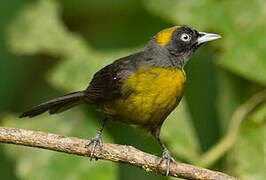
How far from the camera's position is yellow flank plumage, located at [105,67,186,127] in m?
5.05

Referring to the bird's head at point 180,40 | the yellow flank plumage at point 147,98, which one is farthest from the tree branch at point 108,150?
the bird's head at point 180,40

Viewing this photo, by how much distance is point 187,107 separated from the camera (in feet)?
19.8

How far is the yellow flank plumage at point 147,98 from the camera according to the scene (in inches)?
199

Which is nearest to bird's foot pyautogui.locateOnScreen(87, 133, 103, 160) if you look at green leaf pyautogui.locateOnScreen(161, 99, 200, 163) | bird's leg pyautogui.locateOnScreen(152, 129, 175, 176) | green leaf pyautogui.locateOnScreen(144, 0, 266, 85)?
bird's leg pyautogui.locateOnScreen(152, 129, 175, 176)

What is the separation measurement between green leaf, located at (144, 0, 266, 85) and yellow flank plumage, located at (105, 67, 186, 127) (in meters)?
0.66

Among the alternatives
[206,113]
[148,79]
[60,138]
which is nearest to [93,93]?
[148,79]

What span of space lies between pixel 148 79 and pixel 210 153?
0.82 m

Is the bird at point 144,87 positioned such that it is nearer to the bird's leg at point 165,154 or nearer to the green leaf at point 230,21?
the bird's leg at point 165,154

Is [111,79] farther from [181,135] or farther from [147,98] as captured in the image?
[181,135]

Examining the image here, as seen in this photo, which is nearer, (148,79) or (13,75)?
(148,79)

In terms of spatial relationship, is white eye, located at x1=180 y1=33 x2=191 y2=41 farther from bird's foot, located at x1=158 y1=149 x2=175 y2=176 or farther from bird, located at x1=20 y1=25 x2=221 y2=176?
bird's foot, located at x1=158 y1=149 x2=175 y2=176

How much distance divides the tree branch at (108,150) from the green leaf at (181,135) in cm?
81

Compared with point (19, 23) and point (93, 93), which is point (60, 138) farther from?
point (19, 23)

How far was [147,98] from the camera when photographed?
507 centimetres
